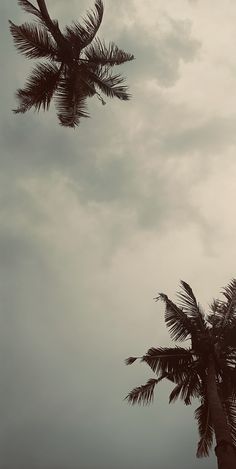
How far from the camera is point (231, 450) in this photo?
1166 centimetres

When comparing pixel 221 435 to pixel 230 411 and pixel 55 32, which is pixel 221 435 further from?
pixel 55 32

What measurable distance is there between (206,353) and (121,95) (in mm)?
9711

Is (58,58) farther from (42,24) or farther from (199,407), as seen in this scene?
(199,407)

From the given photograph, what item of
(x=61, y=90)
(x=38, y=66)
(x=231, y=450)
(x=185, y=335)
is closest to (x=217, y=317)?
(x=185, y=335)

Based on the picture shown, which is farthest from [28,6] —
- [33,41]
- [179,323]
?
[179,323]

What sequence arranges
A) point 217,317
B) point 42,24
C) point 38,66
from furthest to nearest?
point 217,317 → point 38,66 → point 42,24

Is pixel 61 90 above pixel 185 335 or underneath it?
above

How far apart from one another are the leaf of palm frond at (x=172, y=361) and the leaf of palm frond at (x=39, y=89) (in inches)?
389

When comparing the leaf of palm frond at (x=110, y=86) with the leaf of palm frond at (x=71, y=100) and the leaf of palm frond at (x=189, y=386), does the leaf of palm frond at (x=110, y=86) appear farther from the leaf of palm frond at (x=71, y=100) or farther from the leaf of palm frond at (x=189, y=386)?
the leaf of palm frond at (x=189, y=386)

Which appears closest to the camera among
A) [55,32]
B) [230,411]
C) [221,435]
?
[221,435]

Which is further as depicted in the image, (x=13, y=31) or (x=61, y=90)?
(x=61, y=90)

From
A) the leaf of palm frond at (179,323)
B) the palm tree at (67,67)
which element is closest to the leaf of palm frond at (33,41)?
the palm tree at (67,67)

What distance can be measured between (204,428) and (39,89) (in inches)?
538

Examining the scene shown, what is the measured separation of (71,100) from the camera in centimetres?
1614
